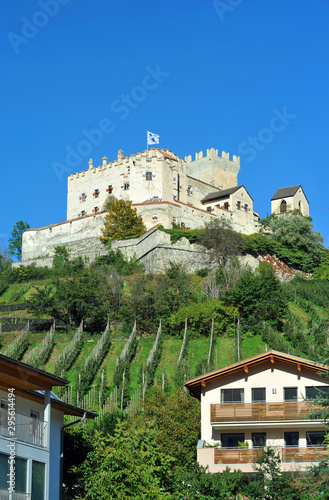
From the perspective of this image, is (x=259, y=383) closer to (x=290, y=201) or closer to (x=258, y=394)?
(x=258, y=394)

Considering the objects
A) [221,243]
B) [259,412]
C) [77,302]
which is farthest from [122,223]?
[259,412]

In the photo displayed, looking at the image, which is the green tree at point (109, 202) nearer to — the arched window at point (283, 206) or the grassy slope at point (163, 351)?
the arched window at point (283, 206)

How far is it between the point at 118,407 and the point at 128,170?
45667 millimetres

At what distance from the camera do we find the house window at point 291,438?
3156 centimetres

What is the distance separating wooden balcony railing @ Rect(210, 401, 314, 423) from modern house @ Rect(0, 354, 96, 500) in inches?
339

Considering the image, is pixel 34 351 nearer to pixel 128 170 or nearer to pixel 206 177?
pixel 128 170

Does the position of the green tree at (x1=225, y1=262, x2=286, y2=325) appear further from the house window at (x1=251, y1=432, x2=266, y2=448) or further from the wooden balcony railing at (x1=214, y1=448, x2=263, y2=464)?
the wooden balcony railing at (x1=214, y1=448, x2=263, y2=464)

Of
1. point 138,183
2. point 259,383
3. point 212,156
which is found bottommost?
point 259,383

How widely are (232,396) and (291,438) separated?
9.67 ft

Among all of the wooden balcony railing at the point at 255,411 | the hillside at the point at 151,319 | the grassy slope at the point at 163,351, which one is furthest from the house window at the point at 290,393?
the grassy slope at the point at 163,351

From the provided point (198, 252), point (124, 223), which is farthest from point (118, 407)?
point (124, 223)

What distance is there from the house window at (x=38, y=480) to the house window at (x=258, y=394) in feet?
40.4

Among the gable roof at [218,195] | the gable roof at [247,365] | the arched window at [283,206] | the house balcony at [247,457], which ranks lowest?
the house balcony at [247,457]

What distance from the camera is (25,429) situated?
22156 millimetres
